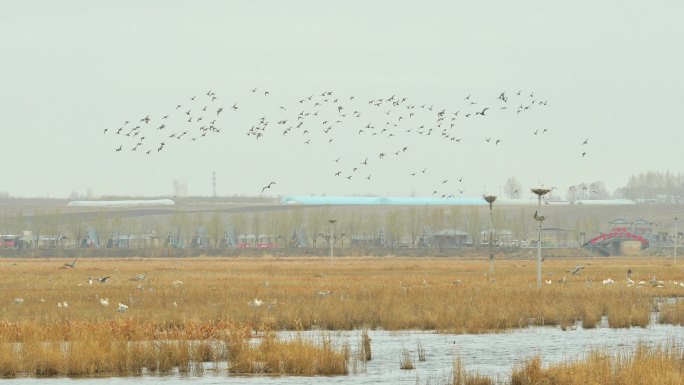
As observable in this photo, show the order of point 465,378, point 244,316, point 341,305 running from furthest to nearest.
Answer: point 341,305 < point 244,316 < point 465,378

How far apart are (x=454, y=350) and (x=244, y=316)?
10.3 meters

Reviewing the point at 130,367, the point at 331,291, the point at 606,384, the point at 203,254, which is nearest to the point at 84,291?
the point at 331,291

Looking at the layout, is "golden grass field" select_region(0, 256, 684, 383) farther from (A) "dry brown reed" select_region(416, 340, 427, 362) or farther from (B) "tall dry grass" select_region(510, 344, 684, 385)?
(B) "tall dry grass" select_region(510, 344, 684, 385)

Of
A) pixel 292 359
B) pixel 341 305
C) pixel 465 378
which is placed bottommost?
pixel 465 378

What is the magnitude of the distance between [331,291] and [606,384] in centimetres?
3465

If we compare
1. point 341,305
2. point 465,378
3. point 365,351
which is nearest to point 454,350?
point 365,351

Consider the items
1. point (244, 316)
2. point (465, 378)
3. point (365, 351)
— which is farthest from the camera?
point (244, 316)

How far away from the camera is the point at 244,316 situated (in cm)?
4419

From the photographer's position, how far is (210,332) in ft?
118

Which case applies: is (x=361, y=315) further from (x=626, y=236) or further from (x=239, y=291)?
(x=626, y=236)

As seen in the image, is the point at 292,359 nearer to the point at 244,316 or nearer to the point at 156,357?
the point at 156,357

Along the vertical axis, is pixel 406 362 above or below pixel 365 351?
below

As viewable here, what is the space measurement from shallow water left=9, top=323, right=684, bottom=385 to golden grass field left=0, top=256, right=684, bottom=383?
0.69 metres

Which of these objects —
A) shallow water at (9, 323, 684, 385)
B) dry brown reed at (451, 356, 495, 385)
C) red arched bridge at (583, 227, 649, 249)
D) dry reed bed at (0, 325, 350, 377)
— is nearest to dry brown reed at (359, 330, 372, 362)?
shallow water at (9, 323, 684, 385)
